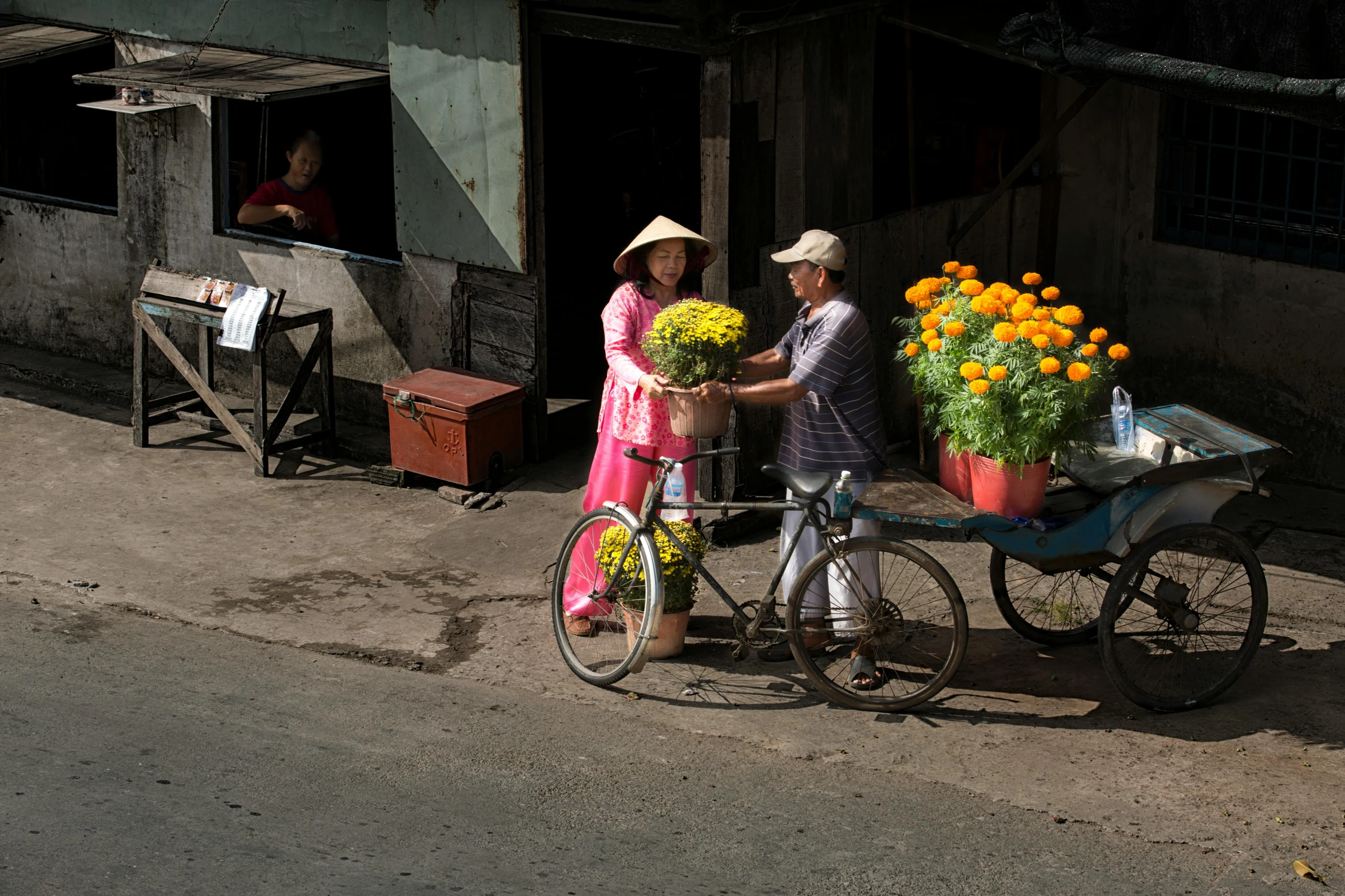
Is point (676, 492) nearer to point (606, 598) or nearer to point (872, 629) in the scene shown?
point (606, 598)

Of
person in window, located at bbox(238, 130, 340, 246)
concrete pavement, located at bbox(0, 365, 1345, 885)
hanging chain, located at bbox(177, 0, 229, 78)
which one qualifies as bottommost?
concrete pavement, located at bbox(0, 365, 1345, 885)

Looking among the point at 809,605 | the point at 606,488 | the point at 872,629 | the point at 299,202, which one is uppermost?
the point at 299,202

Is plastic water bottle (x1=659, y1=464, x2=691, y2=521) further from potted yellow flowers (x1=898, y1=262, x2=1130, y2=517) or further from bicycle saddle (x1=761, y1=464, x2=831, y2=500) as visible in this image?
potted yellow flowers (x1=898, y1=262, x2=1130, y2=517)

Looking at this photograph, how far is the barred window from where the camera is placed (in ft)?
29.8

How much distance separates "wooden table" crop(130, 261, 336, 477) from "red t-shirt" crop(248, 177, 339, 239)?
715 millimetres

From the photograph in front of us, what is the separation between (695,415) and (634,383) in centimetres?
50

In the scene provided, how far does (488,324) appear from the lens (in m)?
10.0

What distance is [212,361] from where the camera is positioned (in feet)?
35.6

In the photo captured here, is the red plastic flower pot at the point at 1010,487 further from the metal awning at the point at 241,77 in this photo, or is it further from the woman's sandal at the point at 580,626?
the metal awning at the point at 241,77

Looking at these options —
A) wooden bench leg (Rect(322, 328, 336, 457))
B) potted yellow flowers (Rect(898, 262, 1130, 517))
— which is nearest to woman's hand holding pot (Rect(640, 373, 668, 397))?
potted yellow flowers (Rect(898, 262, 1130, 517))

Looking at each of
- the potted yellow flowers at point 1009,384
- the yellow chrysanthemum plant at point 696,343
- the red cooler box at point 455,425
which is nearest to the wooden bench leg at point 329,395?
the red cooler box at point 455,425

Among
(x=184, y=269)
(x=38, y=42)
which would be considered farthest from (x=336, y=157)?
(x=38, y=42)

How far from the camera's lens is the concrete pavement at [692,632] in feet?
19.2

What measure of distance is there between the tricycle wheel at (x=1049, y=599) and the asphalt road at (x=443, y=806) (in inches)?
49.0
